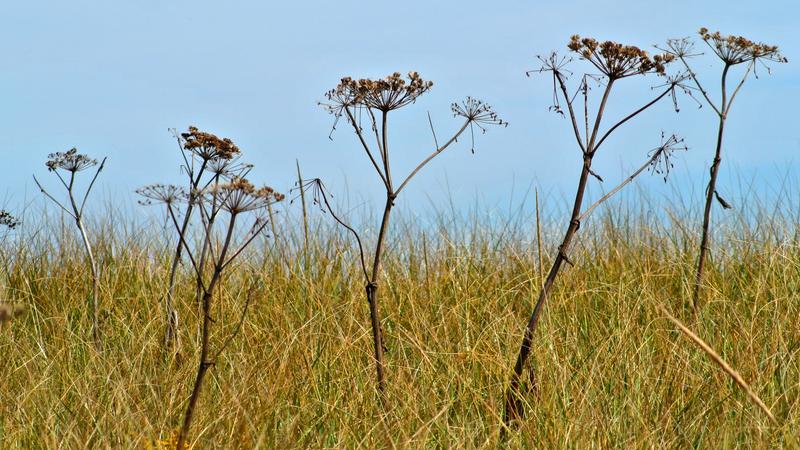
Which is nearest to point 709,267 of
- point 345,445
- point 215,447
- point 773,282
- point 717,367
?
point 773,282

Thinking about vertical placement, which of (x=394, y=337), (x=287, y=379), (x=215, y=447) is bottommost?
(x=215, y=447)

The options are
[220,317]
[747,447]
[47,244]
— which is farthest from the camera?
[47,244]

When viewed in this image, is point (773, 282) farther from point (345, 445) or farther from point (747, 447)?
point (345, 445)

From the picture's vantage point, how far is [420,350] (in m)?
3.15

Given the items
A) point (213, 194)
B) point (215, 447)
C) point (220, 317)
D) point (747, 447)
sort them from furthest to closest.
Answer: point (220, 317)
point (747, 447)
point (215, 447)
point (213, 194)

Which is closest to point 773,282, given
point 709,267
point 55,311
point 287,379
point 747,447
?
point 709,267

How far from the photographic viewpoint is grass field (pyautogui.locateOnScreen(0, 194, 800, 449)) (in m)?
2.97

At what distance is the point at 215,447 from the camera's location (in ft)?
8.87

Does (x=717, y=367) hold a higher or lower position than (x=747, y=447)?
higher

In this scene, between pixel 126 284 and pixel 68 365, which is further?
pixel 126 284

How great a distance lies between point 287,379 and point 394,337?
95 centimetres

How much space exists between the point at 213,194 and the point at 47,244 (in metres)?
4.46

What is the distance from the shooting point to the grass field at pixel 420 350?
9.74 ft

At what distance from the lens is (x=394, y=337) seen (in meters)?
4.30
